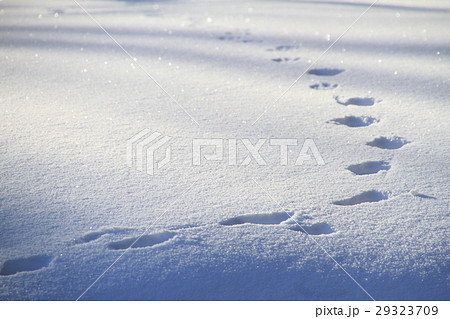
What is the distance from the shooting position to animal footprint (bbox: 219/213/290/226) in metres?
1.33

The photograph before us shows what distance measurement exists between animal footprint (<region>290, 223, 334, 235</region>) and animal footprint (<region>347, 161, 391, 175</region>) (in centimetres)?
38

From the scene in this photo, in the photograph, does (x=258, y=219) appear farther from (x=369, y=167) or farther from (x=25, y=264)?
(x=25, y=264)

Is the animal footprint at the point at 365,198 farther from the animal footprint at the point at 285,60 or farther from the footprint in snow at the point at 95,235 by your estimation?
the animal footprint at the point at 285,60

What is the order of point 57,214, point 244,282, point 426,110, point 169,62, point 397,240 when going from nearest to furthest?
point 244,282 → point 397,240 → point 57,214 → point 426,110 → point 169,62

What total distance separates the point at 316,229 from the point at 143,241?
0.54 meters

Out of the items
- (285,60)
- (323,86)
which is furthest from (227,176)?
(285,60)

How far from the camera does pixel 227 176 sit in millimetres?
1557

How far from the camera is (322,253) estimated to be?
1.19 metres

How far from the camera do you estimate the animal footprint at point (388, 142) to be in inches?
68.7

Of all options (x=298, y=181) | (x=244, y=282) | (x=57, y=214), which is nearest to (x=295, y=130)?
(x=298, y=181)

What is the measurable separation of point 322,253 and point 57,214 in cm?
86

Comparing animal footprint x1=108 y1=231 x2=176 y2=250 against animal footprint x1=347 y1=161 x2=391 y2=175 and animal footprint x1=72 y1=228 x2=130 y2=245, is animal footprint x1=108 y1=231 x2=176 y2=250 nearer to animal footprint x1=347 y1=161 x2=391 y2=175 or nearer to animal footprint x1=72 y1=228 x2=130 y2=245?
animal footprint x1=72 y1=228 x2=130 y2=245

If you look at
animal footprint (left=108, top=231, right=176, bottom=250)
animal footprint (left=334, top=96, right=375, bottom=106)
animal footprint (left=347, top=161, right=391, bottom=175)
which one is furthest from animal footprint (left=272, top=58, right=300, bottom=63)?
animal footprint (left=108, top=231, right=176, bottom=250)

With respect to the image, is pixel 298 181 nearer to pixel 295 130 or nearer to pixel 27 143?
pixel 295 130
